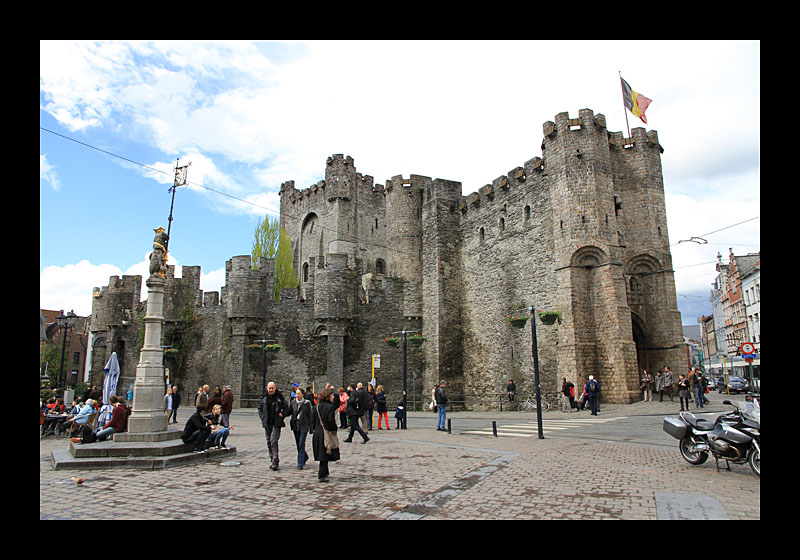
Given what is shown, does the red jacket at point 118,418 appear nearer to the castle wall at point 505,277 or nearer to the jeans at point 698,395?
the castle wall at point 505,277

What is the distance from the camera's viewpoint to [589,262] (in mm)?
21312

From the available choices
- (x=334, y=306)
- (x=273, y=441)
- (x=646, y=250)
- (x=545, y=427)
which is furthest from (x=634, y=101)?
(x=273, y=441)

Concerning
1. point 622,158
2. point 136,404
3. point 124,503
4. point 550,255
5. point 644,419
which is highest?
point 622,158

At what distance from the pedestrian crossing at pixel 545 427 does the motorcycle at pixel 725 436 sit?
5038 millimetres

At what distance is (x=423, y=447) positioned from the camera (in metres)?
11.2

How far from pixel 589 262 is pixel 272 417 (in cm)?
1670

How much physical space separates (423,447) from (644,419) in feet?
27.1

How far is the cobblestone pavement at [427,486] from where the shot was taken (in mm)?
5477

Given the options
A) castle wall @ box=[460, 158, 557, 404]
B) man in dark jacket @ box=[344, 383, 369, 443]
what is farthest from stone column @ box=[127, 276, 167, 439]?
castle wall @ box=[460, 158, 557, 404]

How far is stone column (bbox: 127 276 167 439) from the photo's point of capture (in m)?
9.77

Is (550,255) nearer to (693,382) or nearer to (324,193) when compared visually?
(693,382)
